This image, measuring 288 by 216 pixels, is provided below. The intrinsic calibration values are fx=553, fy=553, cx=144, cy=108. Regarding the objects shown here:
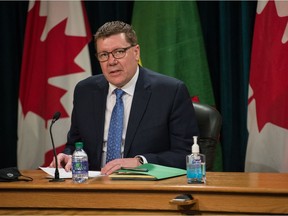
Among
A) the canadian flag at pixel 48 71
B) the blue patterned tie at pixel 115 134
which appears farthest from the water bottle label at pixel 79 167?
the canadian flag at pixel 48 71

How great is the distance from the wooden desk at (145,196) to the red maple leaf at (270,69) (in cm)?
133

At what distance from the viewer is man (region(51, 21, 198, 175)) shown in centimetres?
326

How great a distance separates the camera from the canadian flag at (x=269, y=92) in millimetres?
3928

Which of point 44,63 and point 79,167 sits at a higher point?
point 44,63

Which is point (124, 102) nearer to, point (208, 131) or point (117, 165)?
point (208, 131)

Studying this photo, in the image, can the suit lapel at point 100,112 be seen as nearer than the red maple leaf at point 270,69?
Yes

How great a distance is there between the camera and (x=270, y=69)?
13.0ft

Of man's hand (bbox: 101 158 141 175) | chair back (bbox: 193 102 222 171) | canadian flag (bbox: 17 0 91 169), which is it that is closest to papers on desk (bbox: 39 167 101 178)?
man's hand (bbox: 101 158 141 175)

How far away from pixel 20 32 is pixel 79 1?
741 mm

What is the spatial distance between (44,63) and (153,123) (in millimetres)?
1851

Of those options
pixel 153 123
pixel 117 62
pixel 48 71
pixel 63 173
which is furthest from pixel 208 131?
pixel 48 71

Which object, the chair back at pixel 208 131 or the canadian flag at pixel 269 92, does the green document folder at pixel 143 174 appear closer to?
the chair back at pixel 208 131

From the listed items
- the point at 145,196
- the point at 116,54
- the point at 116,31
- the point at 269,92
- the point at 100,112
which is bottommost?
the point at 145,196

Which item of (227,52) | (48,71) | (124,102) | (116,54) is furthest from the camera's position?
(48,71)
